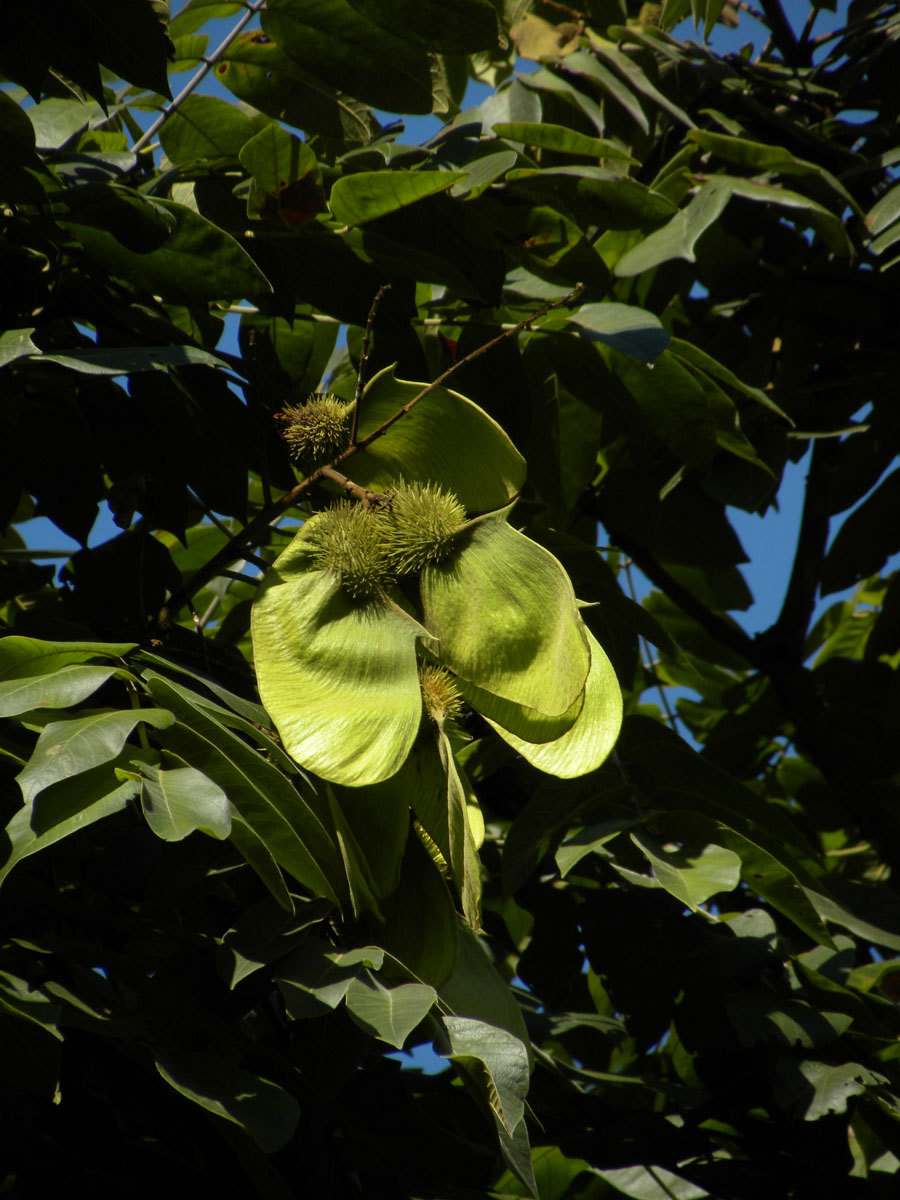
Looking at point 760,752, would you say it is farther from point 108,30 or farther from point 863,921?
point 108,30

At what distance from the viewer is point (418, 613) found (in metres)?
1.13

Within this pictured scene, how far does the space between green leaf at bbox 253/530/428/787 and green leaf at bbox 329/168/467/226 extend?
455 millimetres

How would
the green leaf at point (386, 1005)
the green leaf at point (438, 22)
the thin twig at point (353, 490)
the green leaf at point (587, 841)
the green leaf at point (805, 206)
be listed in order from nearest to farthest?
the green leaf at point (386, 1005) < the thin twig at point (353, 490) < the green leaf at point (587, 841) < the green leaf at point (438, 22) < the green leaf at point (805, 206)

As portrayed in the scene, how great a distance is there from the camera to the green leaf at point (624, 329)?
1297mm

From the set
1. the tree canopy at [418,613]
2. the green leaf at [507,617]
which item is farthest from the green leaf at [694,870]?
the green leaf at [507,617]

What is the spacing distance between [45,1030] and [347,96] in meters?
1.16

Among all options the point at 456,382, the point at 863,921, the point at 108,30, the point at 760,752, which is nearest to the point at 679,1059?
the point at 863,921

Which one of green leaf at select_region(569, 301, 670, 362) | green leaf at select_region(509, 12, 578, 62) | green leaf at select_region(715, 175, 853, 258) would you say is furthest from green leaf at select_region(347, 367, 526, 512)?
green leaf at select_region(509, 12, 578, 62)

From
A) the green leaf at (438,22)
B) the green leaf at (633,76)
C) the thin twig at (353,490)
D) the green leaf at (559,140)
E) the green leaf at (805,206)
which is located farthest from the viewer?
the green leaf at (633,76)

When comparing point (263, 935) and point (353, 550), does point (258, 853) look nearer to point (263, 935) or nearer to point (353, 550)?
point (263, 935)

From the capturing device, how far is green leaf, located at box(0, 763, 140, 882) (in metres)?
0.90

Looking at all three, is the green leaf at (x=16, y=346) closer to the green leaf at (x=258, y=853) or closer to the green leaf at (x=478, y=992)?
the green leaf at (x=258, y=853)

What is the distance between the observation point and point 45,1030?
99cm

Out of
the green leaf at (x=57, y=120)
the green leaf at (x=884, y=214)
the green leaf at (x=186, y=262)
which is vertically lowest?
the green leaf at (x=186, y=262)
